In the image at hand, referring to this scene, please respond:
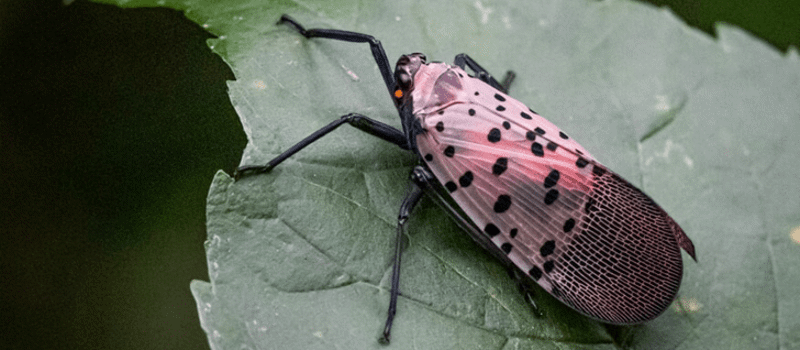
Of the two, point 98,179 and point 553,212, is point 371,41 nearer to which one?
point 553,212

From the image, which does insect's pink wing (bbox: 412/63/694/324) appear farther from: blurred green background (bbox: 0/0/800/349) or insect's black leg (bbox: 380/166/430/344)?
blurred green background (bbox: 0/0/800/349)

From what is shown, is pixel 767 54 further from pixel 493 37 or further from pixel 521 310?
pixel 521 310

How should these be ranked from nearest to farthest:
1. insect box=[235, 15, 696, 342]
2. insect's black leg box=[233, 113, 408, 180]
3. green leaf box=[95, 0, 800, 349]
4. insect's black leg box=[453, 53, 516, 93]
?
1. green leaf box=[95, 0, 800, 349]
2. insect's black leg box=[233, 113, 408, 180]
3. insect box=[235, 15, 696, 342]
4. insect's black leg box=[453, 53, 516, 93]

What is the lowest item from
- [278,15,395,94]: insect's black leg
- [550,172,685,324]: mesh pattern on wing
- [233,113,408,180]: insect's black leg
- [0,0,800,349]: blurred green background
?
[0,0,800,349]: blurred green background

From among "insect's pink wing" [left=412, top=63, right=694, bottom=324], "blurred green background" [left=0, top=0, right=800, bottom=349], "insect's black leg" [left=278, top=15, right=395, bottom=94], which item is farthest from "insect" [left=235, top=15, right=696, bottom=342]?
"blurred green background" [left=0, top=0, right=800, bottom=349]

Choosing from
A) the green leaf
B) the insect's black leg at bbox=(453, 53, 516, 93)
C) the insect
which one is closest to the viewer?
the green leaf

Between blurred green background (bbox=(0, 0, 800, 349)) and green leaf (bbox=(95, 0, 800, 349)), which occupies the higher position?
green leaf (bbox=(95, 0, 800, 349))

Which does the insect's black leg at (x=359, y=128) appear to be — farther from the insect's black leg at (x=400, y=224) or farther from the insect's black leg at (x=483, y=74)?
the insect's black leg at (x=483, y=74)
